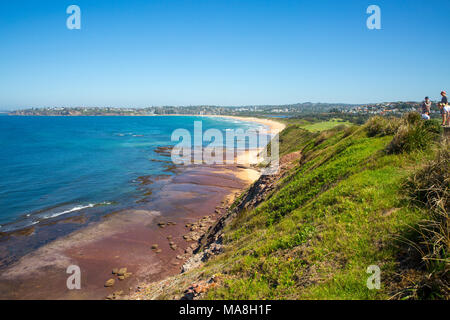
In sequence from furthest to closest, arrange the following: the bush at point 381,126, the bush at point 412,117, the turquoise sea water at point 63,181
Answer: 1. the turquoise sea water at point 63,181
2. the bush at point 381,126
3. the bush at point 412,117

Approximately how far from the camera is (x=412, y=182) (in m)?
6.88

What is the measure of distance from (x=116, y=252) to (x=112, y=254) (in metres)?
0.32

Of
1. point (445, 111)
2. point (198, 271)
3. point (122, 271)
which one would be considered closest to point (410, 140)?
point (445, 111)

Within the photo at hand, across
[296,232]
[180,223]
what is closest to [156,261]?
[180,223]

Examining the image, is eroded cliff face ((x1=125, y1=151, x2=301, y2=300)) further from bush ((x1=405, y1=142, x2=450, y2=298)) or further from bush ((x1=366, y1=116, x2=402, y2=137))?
bush ((x1=366, y1=116, x2=402, y2=137))

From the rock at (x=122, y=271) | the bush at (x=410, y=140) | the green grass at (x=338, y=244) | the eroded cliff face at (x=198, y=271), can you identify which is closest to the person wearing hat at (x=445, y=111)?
the bush at (x=410, y=140)

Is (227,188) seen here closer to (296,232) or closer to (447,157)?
(296,232)

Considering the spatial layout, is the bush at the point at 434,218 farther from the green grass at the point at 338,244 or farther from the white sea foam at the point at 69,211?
the white sea foam at the point at 69,211

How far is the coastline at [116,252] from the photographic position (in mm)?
14812

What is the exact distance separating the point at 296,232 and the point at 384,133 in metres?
10.1

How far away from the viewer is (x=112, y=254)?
1820cm

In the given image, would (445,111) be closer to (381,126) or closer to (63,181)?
(381,126)
